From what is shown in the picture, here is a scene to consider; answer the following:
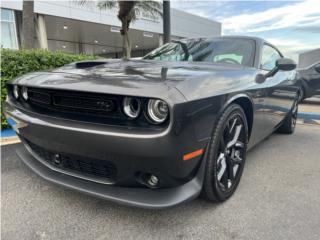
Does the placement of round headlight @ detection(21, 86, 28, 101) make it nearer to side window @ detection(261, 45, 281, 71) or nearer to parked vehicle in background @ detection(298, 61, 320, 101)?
side window @ detection(261, 45, 281, 71)

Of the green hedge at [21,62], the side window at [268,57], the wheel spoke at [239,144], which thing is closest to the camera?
the wheel spoke at [239,144]

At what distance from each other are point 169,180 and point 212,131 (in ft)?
1.39

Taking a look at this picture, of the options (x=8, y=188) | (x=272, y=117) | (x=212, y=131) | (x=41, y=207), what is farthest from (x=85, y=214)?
(x=272, y=117)

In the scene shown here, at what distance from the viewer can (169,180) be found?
1.42m

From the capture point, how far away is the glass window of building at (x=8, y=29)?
41.6 ft

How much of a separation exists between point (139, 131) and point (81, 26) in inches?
748

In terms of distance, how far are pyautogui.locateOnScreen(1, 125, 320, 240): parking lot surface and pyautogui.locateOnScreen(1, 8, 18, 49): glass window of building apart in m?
12.9

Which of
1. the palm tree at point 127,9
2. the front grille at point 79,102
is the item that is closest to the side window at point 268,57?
the front grille at point 79,102

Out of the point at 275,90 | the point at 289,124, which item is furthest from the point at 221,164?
the point at 289,124

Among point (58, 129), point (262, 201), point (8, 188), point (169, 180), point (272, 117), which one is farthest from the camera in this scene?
point (272, 117)

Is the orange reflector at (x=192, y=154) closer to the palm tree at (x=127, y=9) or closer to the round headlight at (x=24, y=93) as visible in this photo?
the round headlight at (x=24, y=93)

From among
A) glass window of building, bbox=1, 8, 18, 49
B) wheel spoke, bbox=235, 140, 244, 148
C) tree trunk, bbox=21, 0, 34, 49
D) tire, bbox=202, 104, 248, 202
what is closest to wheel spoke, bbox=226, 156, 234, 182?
tire, bbox=202, 104, 248, 202

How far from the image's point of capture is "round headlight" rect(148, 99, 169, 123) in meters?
1.39

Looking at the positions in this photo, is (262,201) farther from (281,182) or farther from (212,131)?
(212,131)
